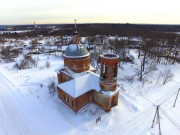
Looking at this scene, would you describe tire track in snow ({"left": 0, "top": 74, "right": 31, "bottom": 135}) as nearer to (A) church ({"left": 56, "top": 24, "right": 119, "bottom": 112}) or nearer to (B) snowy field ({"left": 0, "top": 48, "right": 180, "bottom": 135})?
(B) snowy field ({"left": 0, "top": 48, "right": 180, "bottom": 135})

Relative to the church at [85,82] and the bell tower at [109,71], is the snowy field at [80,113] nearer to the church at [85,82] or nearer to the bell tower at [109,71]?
the church at [85,82]

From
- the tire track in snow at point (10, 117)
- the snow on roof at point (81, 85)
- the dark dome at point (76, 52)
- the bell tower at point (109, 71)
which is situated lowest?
the tire track in snow at point (10, 117)

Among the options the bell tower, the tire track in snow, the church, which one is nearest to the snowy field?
the tire track in snow

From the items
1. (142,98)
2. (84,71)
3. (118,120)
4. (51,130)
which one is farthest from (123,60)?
(51,130)

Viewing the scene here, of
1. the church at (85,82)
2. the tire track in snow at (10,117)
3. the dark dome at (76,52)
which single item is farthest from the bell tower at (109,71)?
the tire track in snow at (10,117)

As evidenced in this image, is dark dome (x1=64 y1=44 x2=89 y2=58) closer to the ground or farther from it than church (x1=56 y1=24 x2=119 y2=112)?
farther from it
